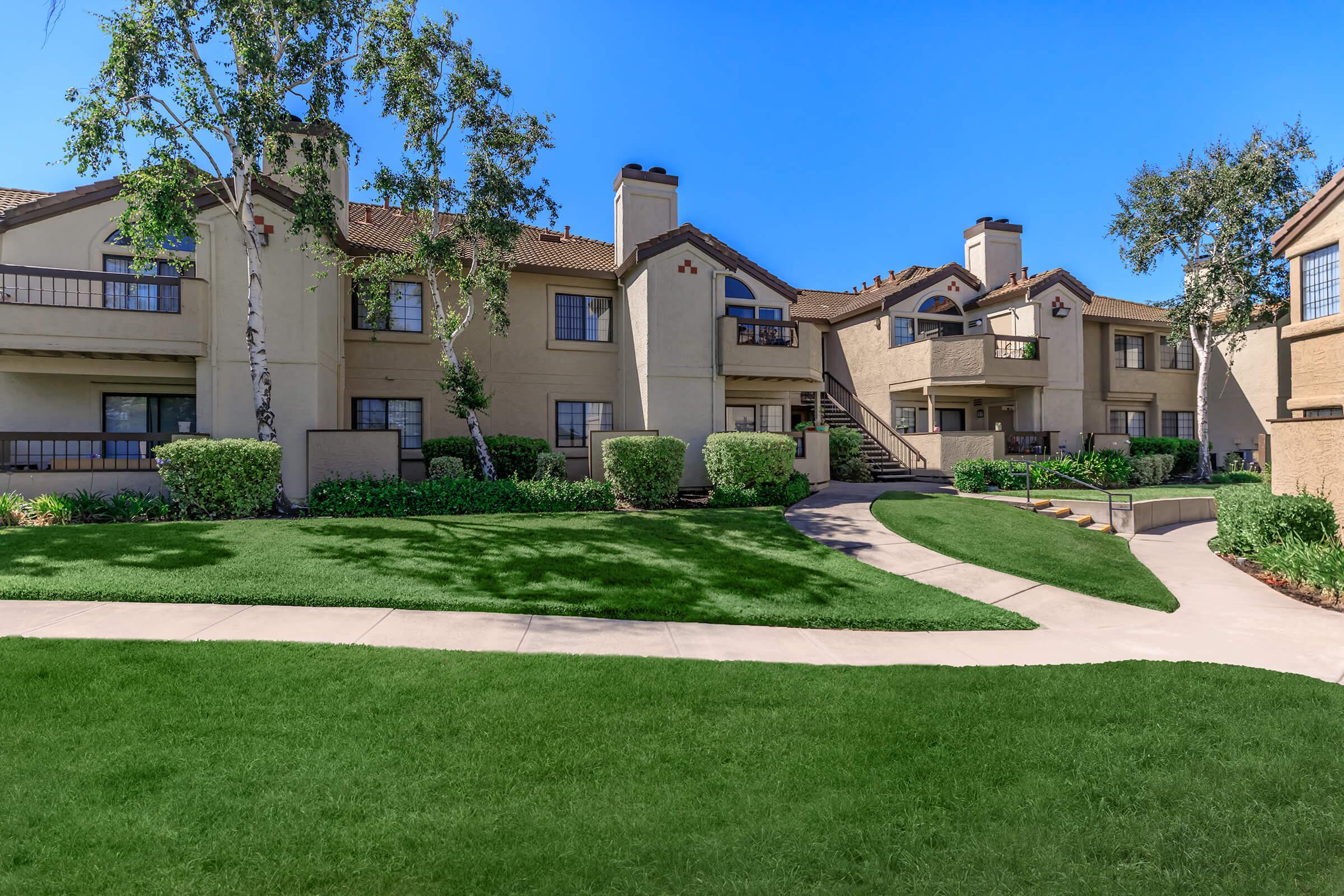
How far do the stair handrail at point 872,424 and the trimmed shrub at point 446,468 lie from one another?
1415cm

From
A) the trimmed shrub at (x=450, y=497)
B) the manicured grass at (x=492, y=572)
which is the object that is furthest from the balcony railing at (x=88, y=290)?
the manicured grass at (x=492, y=572)

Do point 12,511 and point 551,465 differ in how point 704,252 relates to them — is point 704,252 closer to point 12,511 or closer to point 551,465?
point 551,465

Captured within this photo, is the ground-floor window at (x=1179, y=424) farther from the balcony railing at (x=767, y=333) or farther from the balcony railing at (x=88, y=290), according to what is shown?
the balcony railing at (x=88, y=290)

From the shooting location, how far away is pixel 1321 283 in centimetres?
1267

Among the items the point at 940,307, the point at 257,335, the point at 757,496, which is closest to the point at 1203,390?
the point at 940,307

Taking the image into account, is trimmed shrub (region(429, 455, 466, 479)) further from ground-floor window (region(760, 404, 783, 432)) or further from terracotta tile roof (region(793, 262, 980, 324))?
terracotta tile roof (region(793, 262, 980, 324))

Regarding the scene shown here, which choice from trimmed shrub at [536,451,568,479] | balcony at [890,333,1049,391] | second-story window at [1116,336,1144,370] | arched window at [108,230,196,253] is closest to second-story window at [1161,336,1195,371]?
second-story window at [1116,336,1144,370]

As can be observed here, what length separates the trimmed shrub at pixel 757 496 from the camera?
14852mm

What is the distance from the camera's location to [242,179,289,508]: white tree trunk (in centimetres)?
1383

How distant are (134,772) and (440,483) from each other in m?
10.3

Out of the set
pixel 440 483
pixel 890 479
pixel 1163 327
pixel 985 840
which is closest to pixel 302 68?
pixel 440 483

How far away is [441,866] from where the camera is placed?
2.84 meters

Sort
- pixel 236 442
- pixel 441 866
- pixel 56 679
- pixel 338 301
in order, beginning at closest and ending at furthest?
pixel 441 866, pixel 56 679, pixel 236 442, pixel 338 301

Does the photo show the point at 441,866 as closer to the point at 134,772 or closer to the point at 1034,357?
the point at 134,772
